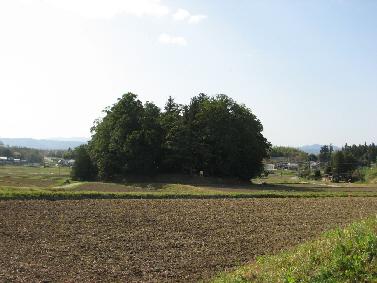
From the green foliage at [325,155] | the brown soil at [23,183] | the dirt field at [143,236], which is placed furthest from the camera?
the green foliage at [325,155]

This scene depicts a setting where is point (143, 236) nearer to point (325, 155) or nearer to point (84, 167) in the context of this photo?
point (84, 167)

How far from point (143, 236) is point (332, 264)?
38.0 feet

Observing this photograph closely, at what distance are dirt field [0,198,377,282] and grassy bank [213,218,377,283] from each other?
117 inches

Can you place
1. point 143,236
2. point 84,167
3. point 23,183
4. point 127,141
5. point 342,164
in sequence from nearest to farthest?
point 143,236, point 23,183, point 127,141, point 84,167, point 342,164

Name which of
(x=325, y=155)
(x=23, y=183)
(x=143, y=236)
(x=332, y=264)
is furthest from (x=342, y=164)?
(x=332, y=264)

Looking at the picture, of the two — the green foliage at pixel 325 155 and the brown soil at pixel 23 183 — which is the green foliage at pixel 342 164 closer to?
the green foliage at pixel 325 155

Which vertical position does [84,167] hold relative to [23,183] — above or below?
above

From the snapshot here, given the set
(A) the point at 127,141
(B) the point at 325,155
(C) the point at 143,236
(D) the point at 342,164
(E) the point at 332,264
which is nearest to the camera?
(E) the point at 332,264

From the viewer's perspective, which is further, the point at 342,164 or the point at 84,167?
the point at 342,164

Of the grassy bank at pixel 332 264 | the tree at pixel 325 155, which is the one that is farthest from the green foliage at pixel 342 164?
the grassy bank at pixel 332 264

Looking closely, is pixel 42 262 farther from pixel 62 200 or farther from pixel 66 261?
pixel 62 200

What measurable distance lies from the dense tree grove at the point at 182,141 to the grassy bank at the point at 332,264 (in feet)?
176

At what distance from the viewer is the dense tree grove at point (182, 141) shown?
67.3 m

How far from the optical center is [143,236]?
21156 mm
